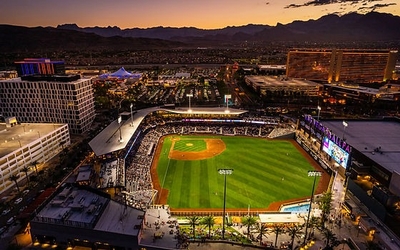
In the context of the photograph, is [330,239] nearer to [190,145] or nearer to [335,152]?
[335,152]

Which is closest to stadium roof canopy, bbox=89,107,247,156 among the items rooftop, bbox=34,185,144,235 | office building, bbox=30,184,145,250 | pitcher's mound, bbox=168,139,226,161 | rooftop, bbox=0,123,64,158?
pitcher's mound, bbox=168,139,226,161

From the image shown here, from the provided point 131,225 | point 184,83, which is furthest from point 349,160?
point 184,83

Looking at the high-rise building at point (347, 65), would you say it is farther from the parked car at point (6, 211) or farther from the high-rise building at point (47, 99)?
the parked car at point (6, 211)

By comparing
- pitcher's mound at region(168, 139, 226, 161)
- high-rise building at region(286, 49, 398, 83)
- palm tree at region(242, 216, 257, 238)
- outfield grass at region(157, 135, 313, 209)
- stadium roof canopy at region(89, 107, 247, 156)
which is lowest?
pitcher's mound at region(168, 139, 226, 161)

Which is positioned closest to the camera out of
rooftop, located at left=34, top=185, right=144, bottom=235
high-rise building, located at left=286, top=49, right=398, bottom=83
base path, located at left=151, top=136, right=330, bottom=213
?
rooftop, located at left=34, top=185, right=144, bottom=235

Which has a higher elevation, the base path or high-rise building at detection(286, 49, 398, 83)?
high-rise building at detection(286, 49, 398, 83)

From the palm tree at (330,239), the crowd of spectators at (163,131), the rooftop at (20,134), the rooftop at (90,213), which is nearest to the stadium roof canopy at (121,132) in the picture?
the crowd of spectators at (163,131)

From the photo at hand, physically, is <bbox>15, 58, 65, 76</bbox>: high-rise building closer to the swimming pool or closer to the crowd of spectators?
the crowd of spectators
